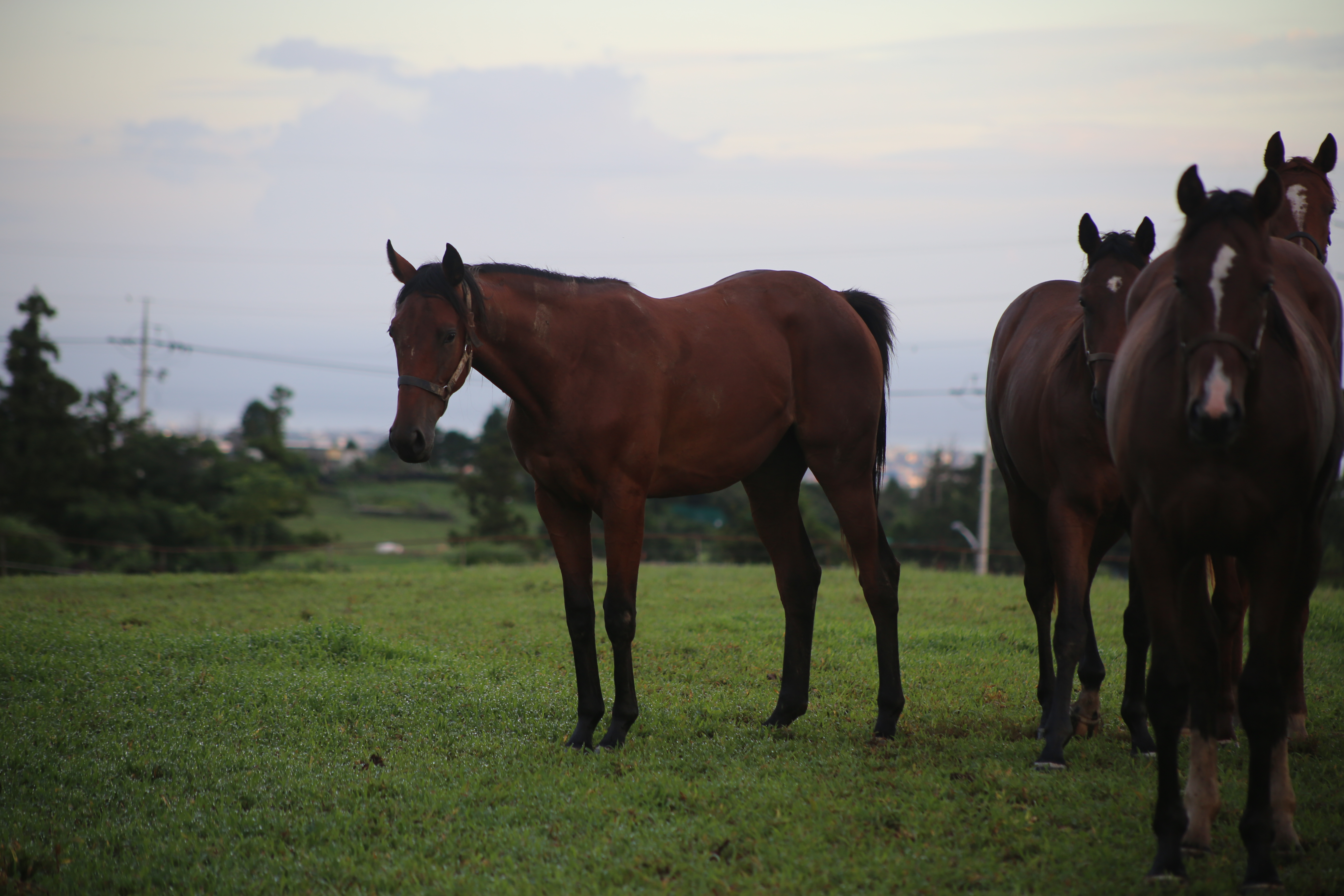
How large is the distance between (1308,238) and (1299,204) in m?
0.28

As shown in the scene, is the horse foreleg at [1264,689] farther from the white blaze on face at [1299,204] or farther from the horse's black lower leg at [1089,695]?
the white blaze on face at [1299,204]

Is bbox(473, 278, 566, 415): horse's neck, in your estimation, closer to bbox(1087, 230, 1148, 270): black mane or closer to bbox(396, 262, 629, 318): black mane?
bbox(396, 262, 629, 318): black mane

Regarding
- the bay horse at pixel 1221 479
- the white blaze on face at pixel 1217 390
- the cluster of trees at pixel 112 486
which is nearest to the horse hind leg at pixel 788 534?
the bay horse at pixel 1221 479

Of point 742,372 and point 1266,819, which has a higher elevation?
point 742,372

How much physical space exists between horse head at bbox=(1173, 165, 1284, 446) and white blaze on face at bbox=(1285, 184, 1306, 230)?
2637 millimetres

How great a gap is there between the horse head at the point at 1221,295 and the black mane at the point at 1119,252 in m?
1.49

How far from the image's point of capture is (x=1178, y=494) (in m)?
3.10

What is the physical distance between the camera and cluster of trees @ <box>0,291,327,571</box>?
29953mm

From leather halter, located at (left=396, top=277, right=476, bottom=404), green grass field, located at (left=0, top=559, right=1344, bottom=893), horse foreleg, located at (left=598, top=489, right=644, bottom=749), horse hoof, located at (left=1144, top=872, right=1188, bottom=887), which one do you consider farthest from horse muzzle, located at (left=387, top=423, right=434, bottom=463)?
horse hoof, located at (left=1144, top=872, right=1188, bottom=887)

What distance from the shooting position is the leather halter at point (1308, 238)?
5211 millimetres

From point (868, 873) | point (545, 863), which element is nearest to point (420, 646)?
point (545, 863)

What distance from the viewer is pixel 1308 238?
5211 mm

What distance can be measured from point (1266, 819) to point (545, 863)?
8.06 ft

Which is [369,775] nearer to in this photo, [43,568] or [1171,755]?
[1171,755]
